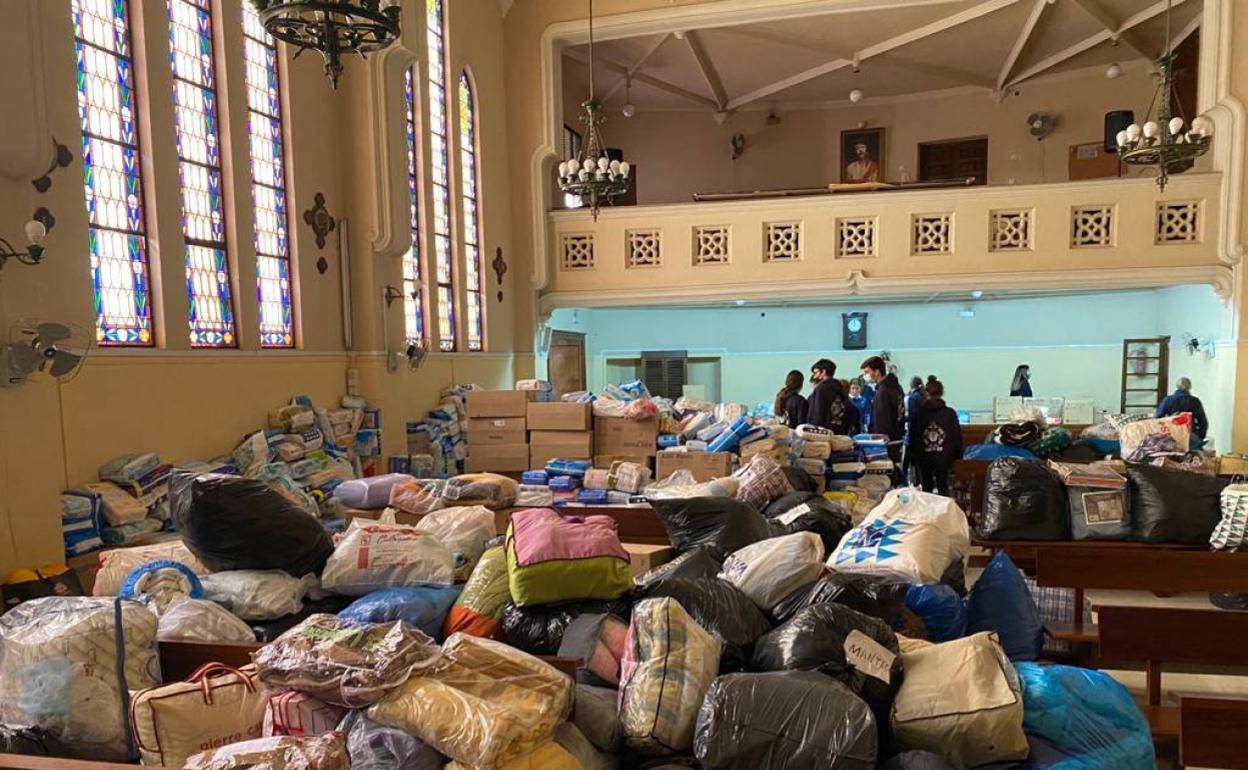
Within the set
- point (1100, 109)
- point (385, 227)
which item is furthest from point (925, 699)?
point (1100, 109)

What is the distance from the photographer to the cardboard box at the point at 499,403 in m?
6.63

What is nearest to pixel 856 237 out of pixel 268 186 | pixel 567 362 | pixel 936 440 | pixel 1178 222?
pixel 936 440

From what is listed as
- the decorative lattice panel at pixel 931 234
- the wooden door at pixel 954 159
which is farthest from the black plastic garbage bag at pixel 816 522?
the wooden door at pixel 954 159

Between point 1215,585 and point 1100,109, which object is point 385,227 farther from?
point 1100,109

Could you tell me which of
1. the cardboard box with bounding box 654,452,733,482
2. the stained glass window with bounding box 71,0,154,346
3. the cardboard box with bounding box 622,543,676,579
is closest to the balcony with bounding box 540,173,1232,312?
the cardboard box with bounding box 654,452,733,482

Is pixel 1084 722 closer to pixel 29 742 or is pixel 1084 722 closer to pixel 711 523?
pixel 711 523

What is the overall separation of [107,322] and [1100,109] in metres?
12.8

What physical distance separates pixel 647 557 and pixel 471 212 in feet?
20.4

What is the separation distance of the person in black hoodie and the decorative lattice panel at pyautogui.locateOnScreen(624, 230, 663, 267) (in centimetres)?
358

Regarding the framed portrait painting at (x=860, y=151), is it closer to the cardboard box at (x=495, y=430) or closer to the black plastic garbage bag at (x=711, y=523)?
the cardboard box at (x=495, y=430)

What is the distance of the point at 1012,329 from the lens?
40.3 ft

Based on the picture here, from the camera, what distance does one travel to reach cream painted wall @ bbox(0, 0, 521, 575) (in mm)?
3482

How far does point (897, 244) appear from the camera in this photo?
8.68 meters

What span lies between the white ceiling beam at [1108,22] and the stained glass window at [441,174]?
7362 mm
